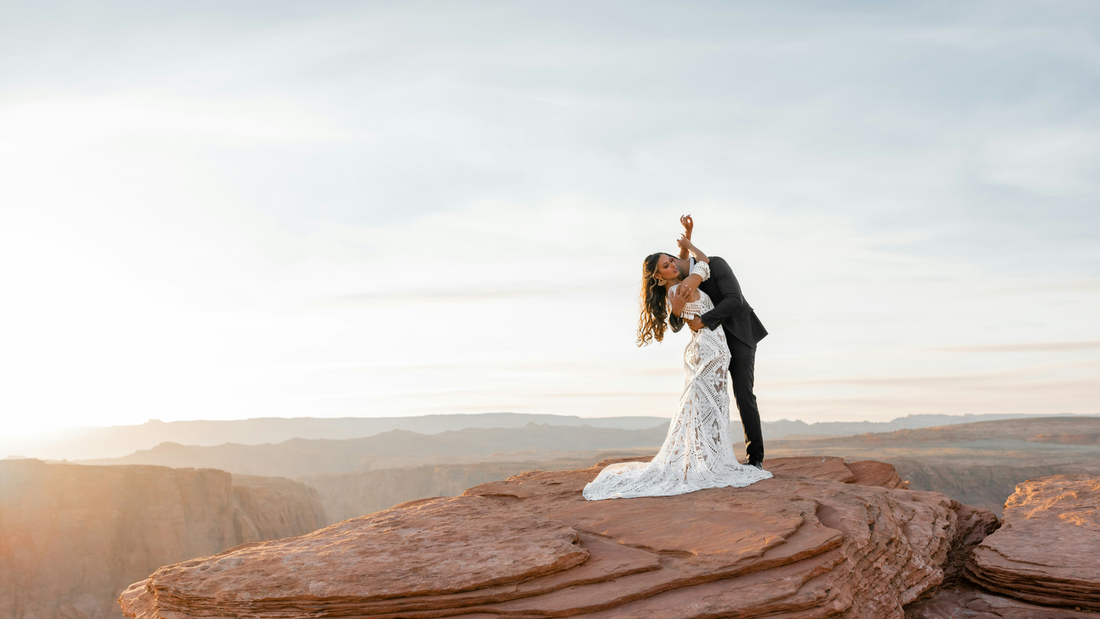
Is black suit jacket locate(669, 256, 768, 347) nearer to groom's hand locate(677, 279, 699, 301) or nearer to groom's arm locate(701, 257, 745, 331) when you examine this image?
groom's arm locate(701, 257, 745, 331)

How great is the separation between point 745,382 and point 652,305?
1.27 meters

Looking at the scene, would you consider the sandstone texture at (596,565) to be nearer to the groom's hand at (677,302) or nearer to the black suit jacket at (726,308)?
the black suit jacket at (726,308)

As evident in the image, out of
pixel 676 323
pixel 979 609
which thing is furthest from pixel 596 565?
pixel 979 609

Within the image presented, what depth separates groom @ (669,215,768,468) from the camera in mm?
6797

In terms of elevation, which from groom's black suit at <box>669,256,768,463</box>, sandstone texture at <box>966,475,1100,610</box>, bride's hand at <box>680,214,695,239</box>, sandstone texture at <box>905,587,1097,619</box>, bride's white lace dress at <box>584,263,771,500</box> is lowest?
sandstone texture at <box>905,587,1097,619</box>

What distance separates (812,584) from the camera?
4.27 meters

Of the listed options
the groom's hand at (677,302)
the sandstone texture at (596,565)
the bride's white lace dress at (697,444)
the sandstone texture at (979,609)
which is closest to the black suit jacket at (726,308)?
the bride's white lace dress at (697,444)

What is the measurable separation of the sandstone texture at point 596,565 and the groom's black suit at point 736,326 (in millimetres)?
1163

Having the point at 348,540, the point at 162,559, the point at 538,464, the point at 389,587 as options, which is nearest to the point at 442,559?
the point at 389,587

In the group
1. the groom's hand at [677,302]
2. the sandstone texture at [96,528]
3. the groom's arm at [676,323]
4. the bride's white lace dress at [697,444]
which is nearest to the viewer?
the bride's white lace dress at [697,444]

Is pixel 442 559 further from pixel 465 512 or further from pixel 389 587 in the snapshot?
pixel 465 512

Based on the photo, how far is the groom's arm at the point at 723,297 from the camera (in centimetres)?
678

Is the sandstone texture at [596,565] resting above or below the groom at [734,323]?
below

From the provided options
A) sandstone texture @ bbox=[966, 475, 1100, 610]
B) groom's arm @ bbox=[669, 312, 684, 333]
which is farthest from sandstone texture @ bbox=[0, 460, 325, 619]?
sandstone texture @ bbox=[966, 475, 1100, 610]
